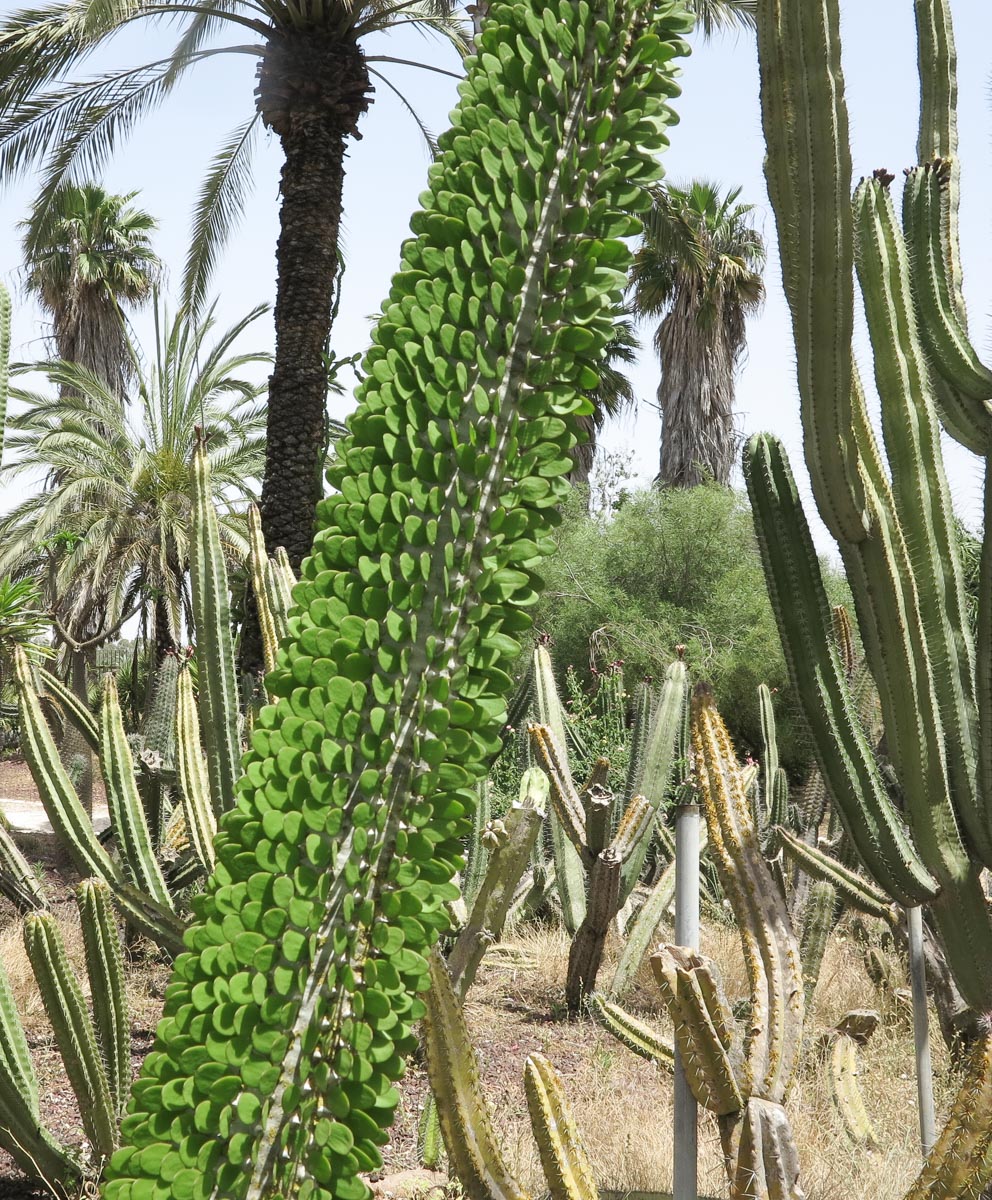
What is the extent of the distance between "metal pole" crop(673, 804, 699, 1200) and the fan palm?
1110 centimetres

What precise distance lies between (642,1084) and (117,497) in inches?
437

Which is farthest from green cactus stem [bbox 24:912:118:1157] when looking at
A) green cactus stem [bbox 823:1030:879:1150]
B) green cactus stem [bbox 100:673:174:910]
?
green cactus stem [bbox 823:1030:879:1150]

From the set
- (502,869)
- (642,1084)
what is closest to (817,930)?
(642,1084)

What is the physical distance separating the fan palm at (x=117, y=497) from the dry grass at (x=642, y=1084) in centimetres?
783

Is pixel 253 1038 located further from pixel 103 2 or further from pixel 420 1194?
pixel 103 2

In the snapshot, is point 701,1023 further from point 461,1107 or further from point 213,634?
point 213,634

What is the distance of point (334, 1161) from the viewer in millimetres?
1091

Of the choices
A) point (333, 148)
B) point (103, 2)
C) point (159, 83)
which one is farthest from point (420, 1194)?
point (159, 83)

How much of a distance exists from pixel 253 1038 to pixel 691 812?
1.47 m

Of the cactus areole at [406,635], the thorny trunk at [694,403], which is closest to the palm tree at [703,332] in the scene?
the thorny trunk at [694,403]

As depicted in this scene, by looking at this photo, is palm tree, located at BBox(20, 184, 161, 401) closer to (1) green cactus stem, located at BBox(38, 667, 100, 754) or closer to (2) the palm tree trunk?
(2) the palm tree trunk

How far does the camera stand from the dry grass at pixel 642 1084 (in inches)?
140

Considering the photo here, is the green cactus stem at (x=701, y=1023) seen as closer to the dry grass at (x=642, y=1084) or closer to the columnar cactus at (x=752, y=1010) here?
the columnar cactus at (x=752, y=1010)

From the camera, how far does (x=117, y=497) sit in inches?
539
